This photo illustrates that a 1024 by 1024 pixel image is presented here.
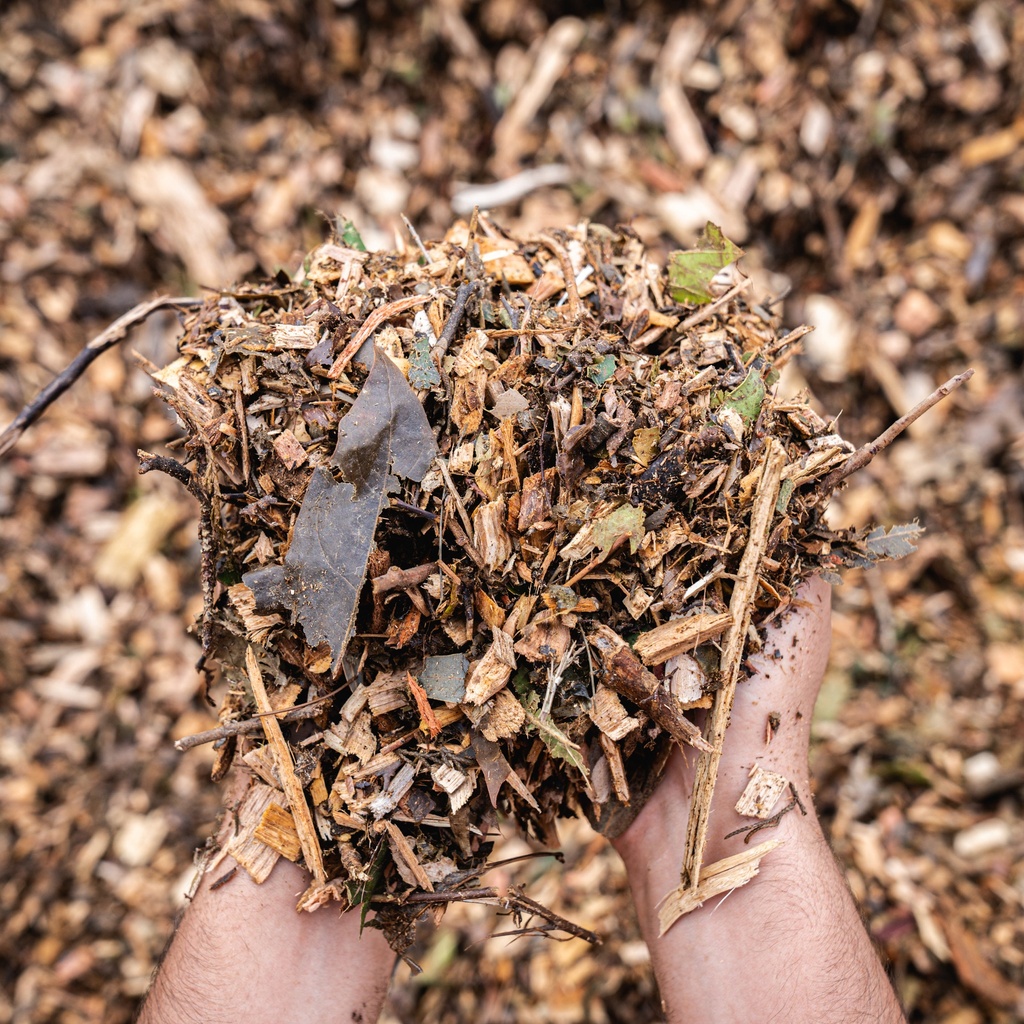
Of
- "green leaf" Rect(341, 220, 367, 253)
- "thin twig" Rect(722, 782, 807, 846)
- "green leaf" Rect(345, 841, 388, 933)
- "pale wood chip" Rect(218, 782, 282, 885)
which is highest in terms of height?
"green leaf" Rect(341, 220, 367, 253)

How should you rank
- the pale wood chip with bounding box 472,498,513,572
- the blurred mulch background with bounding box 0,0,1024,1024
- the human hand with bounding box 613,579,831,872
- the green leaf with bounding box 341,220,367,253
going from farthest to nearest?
the blurred mulch background with bounding box 0,0,1024,1024 < the green leaf with bounding box 341,220,367,253 < the human hand with bounding box 613,579,831,872 < the pale wood chip with bounding box 472,498,513,572

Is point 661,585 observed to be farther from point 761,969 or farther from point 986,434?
point 986,434

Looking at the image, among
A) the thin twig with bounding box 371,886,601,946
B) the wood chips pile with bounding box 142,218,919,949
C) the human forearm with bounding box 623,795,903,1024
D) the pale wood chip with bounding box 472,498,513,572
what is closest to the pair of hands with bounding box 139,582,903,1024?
the human forearm with bounding box 623,795,903,1024

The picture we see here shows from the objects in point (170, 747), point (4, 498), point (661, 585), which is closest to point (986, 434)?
point (661, 585)

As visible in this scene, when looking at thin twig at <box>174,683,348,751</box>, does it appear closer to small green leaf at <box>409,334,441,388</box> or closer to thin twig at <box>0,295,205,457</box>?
small green leaf at <box>409,334,441,388</box>

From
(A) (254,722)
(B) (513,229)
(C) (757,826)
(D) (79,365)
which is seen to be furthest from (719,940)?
(B) (513,229)

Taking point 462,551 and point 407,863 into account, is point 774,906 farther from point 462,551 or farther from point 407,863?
point 462,551
